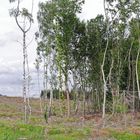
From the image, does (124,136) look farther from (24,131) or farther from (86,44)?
(86,44)

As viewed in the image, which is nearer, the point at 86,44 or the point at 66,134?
the point at 66,134

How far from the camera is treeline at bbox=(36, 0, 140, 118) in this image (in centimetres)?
6794

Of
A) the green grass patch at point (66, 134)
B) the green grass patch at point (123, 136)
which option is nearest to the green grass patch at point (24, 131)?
the green grass patch at point (66, 134)

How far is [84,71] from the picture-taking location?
7894cm

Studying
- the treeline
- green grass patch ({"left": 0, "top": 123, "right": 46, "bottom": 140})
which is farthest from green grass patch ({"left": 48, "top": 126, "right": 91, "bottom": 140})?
the treeline

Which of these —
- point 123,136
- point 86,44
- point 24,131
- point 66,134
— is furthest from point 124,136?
point 86,44

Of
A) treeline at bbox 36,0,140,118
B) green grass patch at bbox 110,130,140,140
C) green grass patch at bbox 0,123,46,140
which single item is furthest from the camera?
treeline at bbox 36,0,140,118

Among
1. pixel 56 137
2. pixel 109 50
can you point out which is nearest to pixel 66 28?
pixel 109 50

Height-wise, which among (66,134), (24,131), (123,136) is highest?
(24,131)

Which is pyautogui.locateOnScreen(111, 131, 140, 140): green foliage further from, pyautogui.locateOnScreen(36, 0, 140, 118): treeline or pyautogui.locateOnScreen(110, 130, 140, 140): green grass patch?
pyautogui.locateOnScreen(36, 0, 140, 118): treeline

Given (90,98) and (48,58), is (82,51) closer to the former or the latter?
(48,58)

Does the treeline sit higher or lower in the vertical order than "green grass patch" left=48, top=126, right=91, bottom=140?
higher

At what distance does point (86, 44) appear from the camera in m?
75.9

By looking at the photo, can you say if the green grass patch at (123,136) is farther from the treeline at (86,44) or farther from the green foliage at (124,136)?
the treeline at (86,44)
